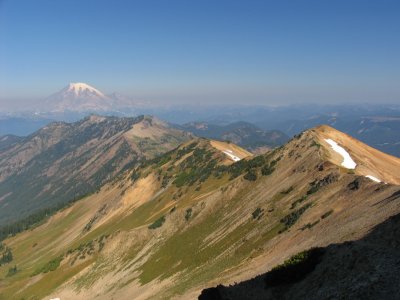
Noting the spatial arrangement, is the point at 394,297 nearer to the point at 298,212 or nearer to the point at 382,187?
the point at 382,187

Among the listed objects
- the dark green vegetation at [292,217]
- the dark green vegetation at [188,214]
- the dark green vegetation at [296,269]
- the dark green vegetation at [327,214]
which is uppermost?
the dark green vegetation at [296,269]

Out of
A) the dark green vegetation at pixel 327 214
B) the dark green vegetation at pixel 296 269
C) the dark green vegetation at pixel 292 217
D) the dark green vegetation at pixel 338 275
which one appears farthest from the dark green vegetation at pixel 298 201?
the dark green vegetation at pixel 296 269

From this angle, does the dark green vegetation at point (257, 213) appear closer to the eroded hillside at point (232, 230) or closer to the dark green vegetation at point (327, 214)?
the eroded hillside at point (232, 230)

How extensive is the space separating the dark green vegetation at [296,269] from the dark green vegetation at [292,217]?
110 feet

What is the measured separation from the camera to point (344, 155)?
118m

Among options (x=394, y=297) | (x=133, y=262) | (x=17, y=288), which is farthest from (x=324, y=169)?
(x=17, y=288)

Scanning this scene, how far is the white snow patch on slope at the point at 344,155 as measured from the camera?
4213 inches

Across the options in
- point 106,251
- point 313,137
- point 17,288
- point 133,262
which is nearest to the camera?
point 133,262

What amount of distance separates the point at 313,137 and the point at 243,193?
29.5m

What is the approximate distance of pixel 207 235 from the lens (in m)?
104

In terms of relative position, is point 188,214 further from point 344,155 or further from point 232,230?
point 344,155

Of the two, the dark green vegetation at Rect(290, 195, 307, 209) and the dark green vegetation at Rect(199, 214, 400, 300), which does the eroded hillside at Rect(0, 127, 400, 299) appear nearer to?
the dark green vegetation at Rect(290, 195, 307, 209)

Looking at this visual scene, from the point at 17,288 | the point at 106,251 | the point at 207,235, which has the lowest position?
the point at 17,288

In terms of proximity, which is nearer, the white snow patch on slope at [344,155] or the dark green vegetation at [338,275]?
the dark green vegetation at [338,275]
